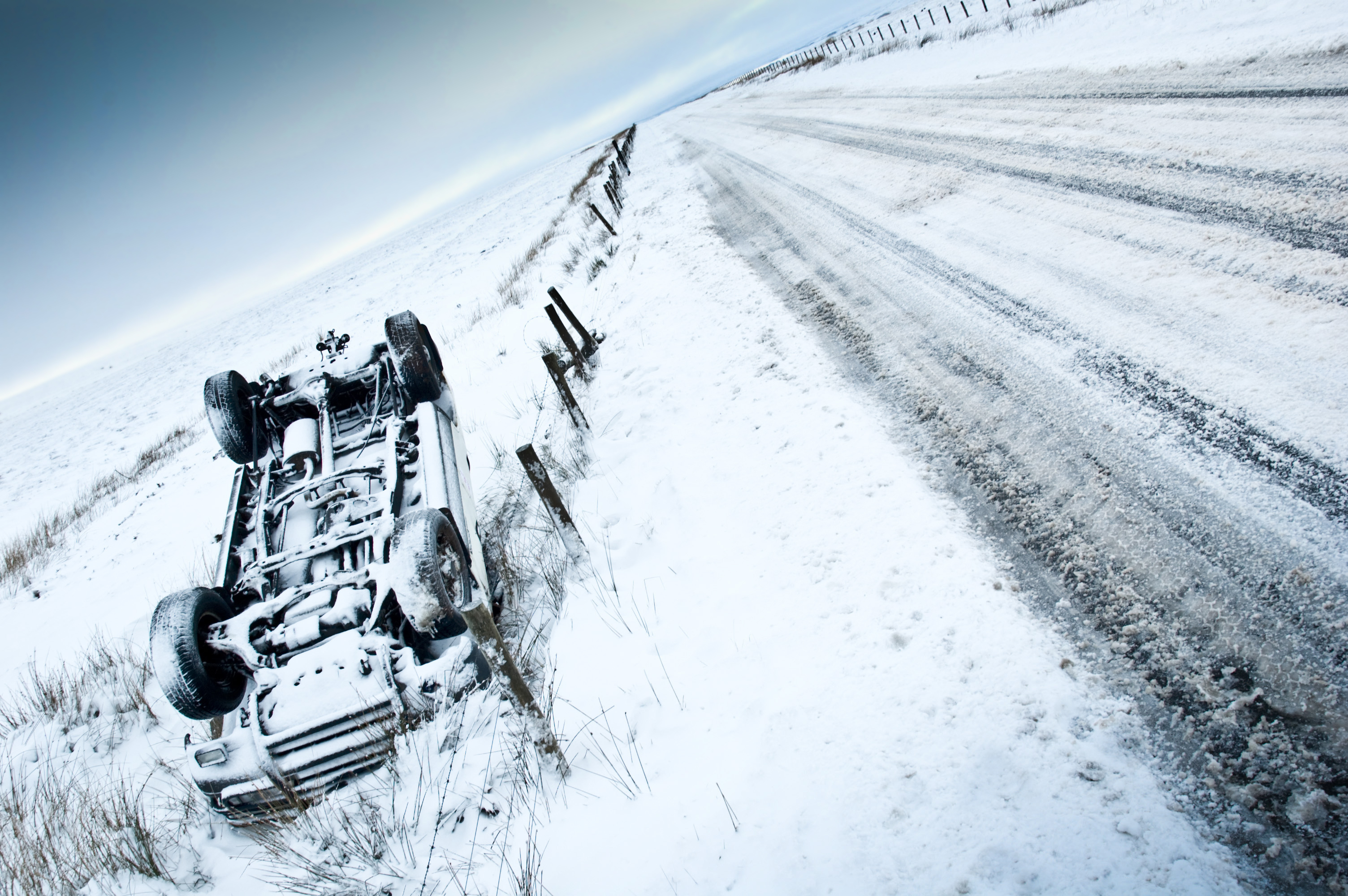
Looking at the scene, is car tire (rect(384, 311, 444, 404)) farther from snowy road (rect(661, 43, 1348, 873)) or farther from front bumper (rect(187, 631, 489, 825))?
snowy road (rect(661, 43, 1348, 873))

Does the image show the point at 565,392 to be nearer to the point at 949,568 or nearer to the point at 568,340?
the point at 568,340

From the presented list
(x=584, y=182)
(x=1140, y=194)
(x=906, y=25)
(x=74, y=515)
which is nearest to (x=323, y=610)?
(x=1140, y=194)

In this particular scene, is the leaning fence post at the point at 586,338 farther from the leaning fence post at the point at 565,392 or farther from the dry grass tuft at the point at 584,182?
the dry grass tuft at the point at 584,182

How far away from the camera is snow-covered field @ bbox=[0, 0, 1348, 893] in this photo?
6.57 feet

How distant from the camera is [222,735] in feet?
10.8

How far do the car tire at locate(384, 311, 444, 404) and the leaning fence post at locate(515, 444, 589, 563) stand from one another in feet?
5.84

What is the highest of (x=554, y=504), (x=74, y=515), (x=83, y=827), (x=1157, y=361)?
(x=74, y=515)

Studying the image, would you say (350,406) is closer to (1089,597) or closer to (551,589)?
(551,589)

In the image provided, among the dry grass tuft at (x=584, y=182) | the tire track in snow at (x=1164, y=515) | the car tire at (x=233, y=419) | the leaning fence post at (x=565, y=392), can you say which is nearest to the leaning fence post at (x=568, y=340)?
the leaning fence post at (x=565, y=392)

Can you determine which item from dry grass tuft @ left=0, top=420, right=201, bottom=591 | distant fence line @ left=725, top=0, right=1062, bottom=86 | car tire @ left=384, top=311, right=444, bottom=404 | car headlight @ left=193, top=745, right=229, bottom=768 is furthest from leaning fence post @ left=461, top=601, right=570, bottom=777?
distant fence line @ left=725, top=0, right=1062, bottom=86

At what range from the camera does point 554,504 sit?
4027 millimetres

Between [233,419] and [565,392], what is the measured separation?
2.90 m

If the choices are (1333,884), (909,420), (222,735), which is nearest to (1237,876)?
(1333,884)

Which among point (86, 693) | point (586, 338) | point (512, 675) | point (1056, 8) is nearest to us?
point (512, 675)
